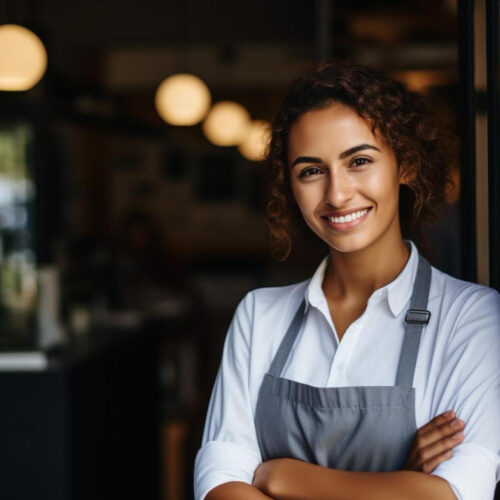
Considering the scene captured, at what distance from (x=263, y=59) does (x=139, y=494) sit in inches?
208

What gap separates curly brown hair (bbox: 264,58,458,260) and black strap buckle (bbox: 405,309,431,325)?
0.85 ft

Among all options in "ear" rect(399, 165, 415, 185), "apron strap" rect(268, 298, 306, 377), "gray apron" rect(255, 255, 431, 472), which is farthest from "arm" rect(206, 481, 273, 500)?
"ear" rect(399, 165, 415, 185)

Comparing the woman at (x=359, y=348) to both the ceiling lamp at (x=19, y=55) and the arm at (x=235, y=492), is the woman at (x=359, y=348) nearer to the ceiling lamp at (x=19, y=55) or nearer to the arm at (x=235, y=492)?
the arm at (x=235, y=492)

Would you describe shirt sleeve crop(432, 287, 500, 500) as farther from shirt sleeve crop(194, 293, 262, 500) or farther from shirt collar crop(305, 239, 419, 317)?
shirt sleeve crop(194, 293, 262, 500)

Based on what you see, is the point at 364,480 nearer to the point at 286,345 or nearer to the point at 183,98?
the point at 286,345

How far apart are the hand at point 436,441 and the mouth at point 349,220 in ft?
1.24

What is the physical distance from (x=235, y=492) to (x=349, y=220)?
54 centimetres

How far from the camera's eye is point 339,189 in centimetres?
148

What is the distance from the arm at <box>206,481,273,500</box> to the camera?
1469mm

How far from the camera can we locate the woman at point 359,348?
1.38m

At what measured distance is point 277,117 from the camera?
5.49ft

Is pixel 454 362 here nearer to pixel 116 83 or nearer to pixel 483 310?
pixel 483 310

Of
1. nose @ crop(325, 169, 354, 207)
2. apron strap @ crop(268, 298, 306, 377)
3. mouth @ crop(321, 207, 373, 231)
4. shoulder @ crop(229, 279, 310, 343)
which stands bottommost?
apron strap @ crop(268, 298, 306, 377)

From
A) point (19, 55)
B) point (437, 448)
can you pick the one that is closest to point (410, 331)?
point (437, 448)
